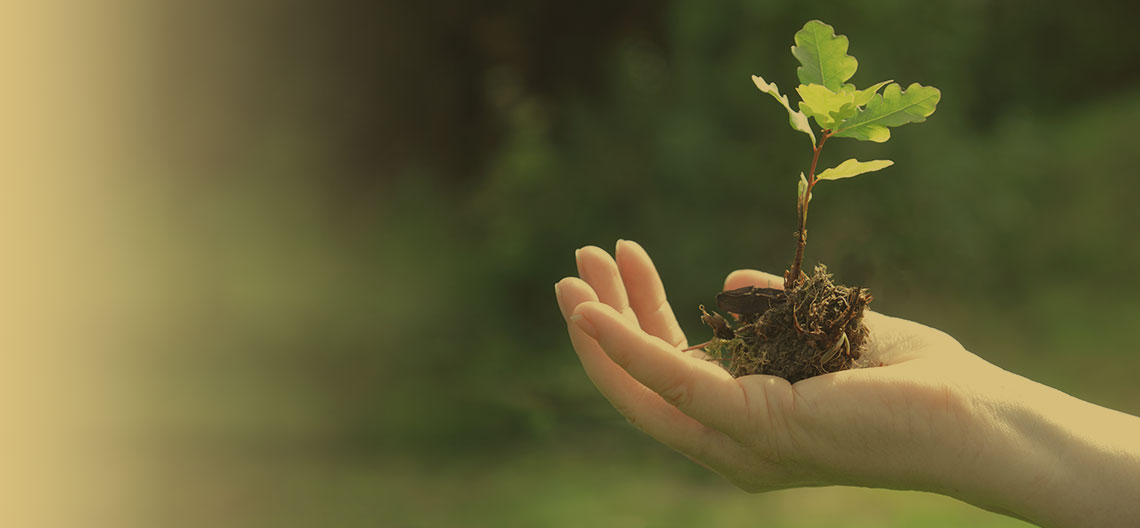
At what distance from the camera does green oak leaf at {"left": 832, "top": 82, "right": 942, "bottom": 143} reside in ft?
4.58

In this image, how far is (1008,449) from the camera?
1374 mm

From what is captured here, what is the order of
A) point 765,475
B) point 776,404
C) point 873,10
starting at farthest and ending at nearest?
point 873,10 → point 765,475 → point 776,404

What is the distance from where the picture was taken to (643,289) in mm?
1764

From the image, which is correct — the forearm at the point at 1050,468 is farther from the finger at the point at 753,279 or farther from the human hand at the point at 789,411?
the finger at the point at 753,279

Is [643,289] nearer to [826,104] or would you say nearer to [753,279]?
[753,279]

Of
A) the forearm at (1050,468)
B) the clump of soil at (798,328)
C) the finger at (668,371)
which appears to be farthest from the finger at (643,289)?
the forearm at (1050,468)

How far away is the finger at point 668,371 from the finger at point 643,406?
100 millimetres

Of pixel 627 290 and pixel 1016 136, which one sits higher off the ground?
pixel 1016 136

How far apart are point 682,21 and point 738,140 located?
2.70 ft

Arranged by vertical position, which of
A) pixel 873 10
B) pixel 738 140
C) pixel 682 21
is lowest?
pixel 738 140

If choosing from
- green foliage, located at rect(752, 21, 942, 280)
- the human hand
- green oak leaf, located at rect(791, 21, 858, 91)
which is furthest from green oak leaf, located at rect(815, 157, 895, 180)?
the human hand

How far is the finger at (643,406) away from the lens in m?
1.44

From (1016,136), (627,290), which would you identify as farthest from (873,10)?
(627,290)

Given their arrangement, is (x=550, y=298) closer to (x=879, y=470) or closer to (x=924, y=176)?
(x=924, y=176)
